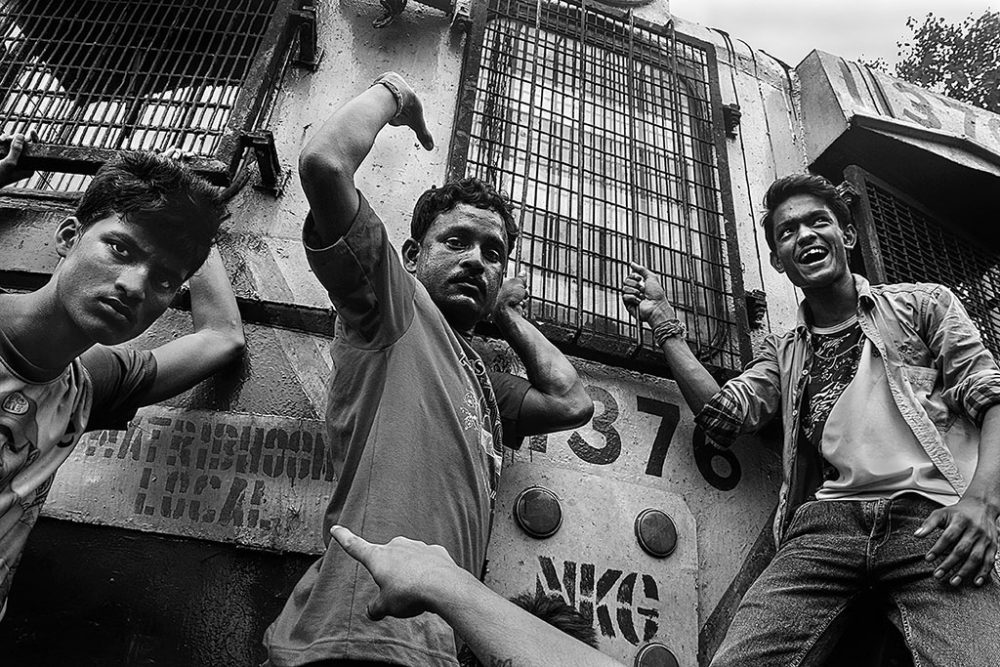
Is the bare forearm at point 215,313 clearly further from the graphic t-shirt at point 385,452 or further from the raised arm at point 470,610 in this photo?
the raised arm at point 470,610

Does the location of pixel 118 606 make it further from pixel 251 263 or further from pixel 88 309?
pixel 251 263

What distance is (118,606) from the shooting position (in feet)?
8.80

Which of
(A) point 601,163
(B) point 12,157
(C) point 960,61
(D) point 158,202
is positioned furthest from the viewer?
(C) point 960,61

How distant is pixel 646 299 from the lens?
3689 millimetres

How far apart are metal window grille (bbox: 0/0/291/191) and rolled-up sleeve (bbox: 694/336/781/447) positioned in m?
2.53

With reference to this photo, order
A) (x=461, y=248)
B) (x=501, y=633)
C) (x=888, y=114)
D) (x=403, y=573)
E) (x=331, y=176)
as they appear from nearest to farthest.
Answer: (x=501, y=633) < (x=403, y=573) < (x=331, y=176) < (x=461, y=248) < (x=888, y=114)

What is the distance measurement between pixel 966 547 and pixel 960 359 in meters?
0.79

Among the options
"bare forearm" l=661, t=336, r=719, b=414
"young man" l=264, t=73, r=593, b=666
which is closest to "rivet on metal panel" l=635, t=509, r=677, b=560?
"bare forearm" l=661, t=336, r=719, b=414

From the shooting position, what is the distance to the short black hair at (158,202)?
7.93 ft

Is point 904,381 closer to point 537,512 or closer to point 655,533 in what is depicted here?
point 655,533

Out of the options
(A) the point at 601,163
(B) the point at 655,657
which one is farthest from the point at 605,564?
(A) the point at 601,163

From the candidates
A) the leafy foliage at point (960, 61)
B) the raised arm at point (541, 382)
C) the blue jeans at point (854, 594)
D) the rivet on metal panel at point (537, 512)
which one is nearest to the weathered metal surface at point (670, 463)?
the rivet on metal panel at point (537, 512)

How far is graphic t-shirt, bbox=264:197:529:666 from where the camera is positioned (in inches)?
68.9

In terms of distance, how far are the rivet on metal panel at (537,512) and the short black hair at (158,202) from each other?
1.57m
